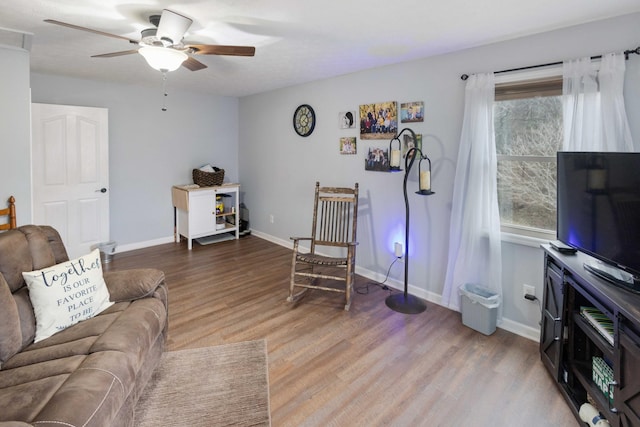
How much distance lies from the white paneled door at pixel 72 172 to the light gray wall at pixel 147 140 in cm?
18

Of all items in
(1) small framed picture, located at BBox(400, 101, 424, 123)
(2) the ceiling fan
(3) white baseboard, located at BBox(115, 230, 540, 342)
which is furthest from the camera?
(1) small framed picture, located at BBox(400, 101, 424, 123)

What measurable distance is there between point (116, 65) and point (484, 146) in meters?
3.61

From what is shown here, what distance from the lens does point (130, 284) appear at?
215 centimetres

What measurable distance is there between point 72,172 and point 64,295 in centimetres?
295

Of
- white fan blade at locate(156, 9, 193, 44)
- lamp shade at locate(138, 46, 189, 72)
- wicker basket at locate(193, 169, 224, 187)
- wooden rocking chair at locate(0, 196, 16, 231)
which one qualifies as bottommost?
wooden rocking chair at locate(0, 196, 16, 231)

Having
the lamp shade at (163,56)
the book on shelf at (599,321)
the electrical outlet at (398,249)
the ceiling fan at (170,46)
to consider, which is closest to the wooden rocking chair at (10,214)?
the ceiling fan at (170,46)

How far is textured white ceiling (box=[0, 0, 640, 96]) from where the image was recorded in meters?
2.05

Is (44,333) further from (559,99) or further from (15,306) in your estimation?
(559,99)

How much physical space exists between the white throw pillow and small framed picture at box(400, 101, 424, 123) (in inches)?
110

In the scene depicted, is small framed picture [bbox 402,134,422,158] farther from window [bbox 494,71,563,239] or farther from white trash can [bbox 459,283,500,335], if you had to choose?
white trash can [bbox 459,283,500,335]

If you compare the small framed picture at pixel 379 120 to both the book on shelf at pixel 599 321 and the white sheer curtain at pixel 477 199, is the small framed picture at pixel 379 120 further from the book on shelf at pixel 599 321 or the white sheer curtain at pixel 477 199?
the book on shelf at pixel 599 321

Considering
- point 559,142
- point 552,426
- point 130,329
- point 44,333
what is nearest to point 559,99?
point 559,142

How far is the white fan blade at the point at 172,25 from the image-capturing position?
209cm

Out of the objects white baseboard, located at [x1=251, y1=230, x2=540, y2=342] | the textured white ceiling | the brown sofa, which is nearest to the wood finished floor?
white baseboard, located at [x1=251, y1=230, x2=540, y2=342]
